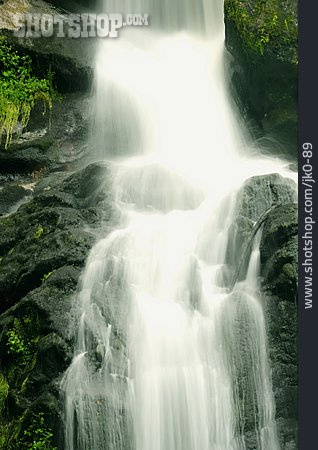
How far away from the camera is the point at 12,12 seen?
36.8ft

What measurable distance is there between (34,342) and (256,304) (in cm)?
228

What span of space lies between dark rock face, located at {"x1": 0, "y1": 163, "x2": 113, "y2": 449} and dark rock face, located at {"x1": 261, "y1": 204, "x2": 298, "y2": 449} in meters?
1.99

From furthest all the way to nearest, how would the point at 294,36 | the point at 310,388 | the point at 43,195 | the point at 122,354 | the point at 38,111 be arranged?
the point at 38,111 → the point at 294,36 → the point at 43,195 → the point at 122,354 → the point at 310,388

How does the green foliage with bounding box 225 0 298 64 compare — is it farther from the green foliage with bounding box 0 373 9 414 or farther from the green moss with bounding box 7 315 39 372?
the green foliage with bounding box 0 373 9 414

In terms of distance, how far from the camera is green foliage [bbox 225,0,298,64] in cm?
986

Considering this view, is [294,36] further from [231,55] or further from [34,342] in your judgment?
[34,342]

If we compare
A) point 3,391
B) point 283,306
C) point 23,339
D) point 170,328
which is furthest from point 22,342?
point 283,306

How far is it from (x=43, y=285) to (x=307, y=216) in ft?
10.0

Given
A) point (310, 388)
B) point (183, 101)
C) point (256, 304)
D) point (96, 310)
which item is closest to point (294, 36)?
point (183, 101)

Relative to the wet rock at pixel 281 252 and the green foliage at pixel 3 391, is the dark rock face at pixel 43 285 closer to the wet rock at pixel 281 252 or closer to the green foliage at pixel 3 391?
the green foliage at pixel 3 391

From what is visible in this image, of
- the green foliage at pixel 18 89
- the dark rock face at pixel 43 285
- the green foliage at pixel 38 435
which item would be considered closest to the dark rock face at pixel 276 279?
the dark rock face at pixel 43 285

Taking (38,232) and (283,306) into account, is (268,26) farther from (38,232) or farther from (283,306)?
(283,306)

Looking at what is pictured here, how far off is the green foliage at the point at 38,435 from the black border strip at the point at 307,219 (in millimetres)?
2610

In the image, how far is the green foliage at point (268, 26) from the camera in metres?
9.86
